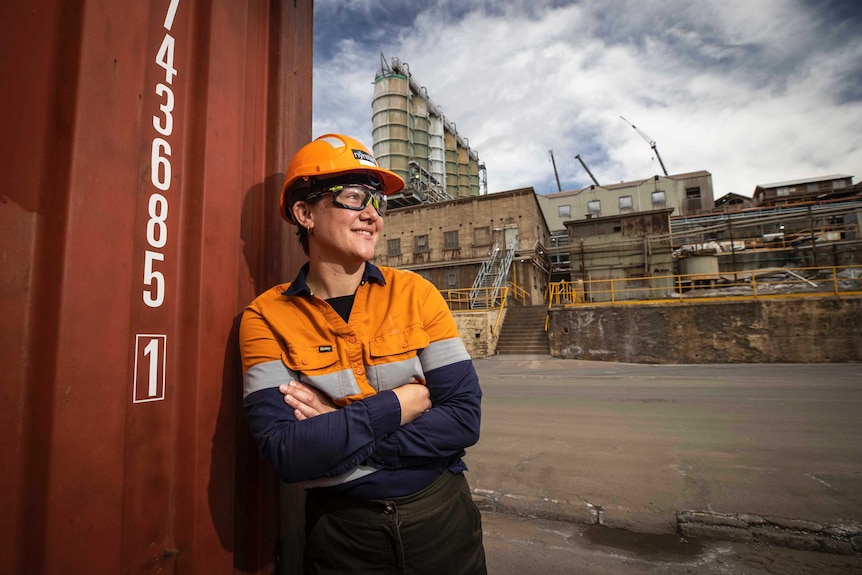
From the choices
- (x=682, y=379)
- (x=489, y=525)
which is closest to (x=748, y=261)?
(x=682, y=379)

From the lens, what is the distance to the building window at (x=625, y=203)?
37781 mm

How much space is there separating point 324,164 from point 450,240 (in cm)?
2358

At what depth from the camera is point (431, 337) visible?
1541mm

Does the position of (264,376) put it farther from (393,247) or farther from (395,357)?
(393,247)

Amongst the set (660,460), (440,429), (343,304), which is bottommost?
(660,460)

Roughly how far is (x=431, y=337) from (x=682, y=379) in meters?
9.54

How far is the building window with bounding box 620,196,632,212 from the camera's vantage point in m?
37.8

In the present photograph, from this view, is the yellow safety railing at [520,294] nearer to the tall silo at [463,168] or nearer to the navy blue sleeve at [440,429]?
the navy blue sleeve at [440,429]

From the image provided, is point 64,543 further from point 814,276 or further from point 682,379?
point 814,276

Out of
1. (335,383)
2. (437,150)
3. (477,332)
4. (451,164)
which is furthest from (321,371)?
(451,164)

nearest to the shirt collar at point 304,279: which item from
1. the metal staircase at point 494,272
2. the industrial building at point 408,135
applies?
the metal staircase at point 494,272

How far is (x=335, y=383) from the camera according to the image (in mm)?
1409

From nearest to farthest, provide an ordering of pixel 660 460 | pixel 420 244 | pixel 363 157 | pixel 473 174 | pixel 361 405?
pixel 361 405, pixel 363 157, pixel 660 460, pixel 420 244, pixel 473 174

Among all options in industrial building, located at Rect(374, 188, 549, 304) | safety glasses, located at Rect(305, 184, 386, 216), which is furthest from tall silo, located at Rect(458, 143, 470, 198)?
safety glasses, located at Rect(305, 184, 386, 216)
